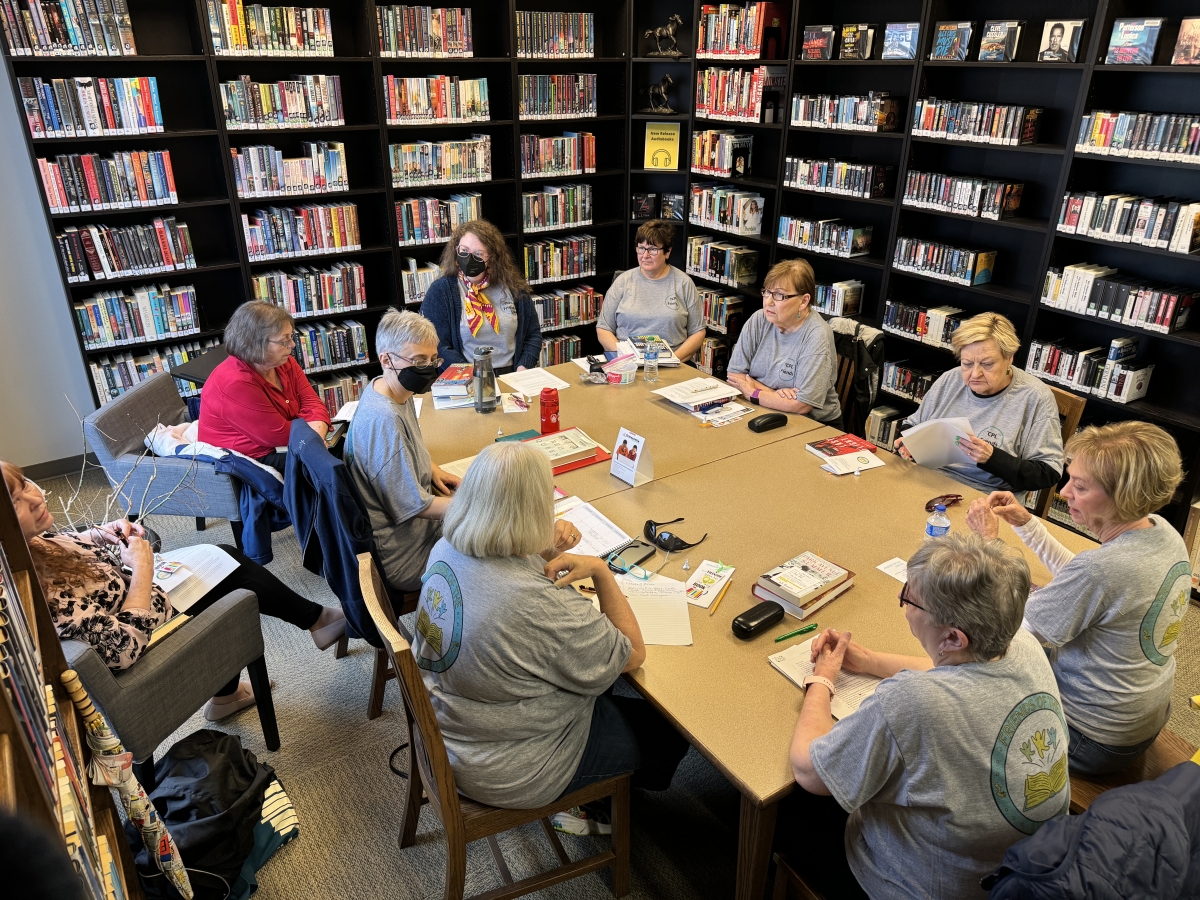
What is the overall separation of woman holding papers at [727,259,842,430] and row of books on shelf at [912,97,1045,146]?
3.92ft

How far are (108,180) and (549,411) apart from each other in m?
2.62

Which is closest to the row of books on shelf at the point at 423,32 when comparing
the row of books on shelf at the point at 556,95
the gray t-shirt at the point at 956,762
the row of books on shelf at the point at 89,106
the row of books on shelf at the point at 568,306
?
the row of books on shelf at the point at 556,95

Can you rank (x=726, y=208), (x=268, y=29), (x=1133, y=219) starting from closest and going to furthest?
(x=1133, y=219) < (x=268, y=29) < (x=726, y=208)

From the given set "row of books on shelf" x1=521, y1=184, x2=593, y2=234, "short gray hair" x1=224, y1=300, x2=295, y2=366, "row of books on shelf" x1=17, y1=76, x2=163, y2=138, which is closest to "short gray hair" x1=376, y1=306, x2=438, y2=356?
"short gray hair" x1=224, y1=300, x2=295, y2=366

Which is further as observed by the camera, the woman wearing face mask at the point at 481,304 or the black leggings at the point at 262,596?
the woman wearing face mask at the point at 481,304

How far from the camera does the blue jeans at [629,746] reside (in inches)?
76.8

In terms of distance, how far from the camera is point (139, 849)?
6.56ft

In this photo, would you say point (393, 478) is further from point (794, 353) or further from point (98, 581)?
point (794, 353)

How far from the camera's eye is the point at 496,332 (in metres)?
3.97

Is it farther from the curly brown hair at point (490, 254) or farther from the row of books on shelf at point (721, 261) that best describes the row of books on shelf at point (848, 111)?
the curly brown hair at point (490, 254)

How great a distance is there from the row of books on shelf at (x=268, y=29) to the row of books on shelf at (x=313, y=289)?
1.10m

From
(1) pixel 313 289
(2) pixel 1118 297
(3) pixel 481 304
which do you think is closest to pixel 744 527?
(3) pixel 481 304

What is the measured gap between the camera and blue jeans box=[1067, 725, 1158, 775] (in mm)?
1865

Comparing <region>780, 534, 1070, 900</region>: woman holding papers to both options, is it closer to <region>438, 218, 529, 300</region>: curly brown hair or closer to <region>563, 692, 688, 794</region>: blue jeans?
<region>563, 692, 688, 794</region>: blue jeans
